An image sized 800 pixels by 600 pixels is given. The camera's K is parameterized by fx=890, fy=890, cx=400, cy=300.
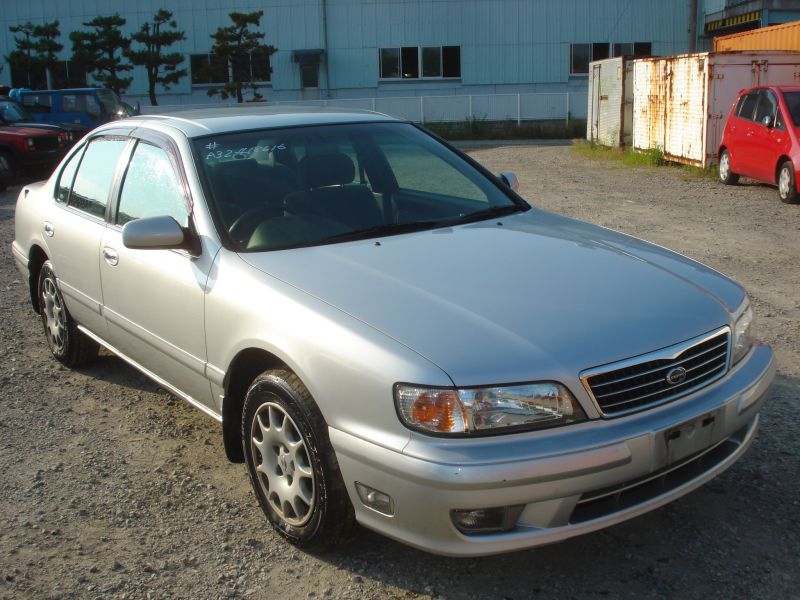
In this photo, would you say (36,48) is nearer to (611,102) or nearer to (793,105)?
(611,102)

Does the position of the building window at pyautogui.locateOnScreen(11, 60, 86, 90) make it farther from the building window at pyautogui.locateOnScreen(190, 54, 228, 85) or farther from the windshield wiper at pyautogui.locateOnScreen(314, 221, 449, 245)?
the windshield wiper at pyautogui.locateOnScreen(314, 221, 449, 245)

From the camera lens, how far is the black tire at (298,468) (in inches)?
121

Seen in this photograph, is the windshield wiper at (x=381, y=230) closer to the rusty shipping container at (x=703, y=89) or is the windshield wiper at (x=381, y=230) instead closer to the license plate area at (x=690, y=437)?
the license plate area at (x=690, y=437)

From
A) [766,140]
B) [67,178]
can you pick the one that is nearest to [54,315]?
[67,178]

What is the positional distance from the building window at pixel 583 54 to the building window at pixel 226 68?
11.1 meters

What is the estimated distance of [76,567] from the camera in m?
3.32

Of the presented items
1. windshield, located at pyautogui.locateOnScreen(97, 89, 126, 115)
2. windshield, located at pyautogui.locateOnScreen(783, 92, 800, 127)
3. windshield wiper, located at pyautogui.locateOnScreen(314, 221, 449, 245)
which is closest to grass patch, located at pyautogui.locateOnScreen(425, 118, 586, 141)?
windshield, located at pyautogui.locateOnScreen(97, 89, 126, 115)

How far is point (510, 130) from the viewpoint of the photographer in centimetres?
2814

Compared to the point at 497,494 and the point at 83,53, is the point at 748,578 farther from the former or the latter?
the point at 83,53

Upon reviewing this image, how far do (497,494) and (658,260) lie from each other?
1.54m

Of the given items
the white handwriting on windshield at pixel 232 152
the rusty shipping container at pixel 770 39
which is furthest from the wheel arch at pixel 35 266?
the rusty shipping container at pixel 770 39

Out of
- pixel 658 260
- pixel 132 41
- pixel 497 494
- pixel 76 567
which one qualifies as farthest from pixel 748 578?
pixel 132 41

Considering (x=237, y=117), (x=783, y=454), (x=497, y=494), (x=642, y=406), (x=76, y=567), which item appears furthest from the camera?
(x=237, y=117)

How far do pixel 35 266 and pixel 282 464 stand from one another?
3186 millimetres
